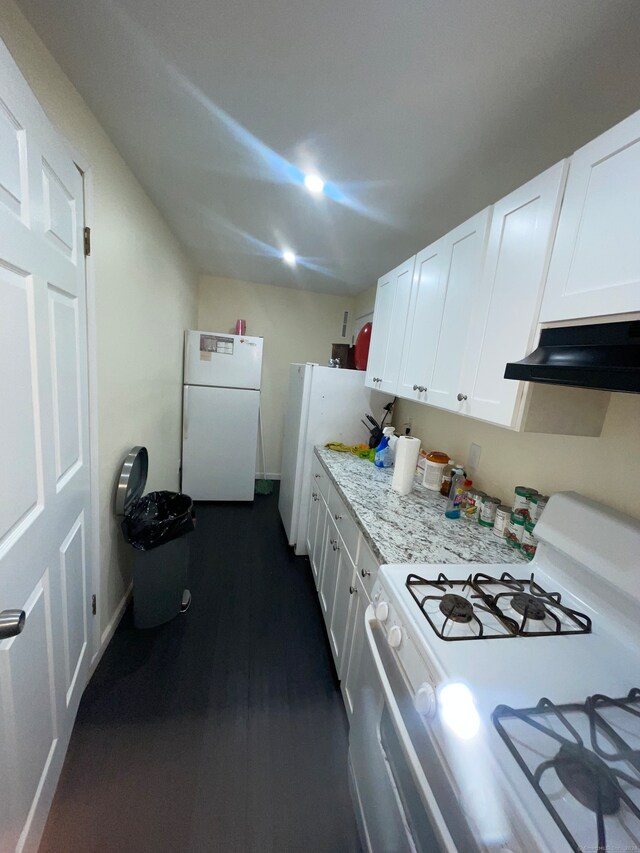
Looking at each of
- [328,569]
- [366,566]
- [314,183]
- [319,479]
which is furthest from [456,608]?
[314,183]

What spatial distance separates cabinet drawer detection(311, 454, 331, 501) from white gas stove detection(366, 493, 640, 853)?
100 centimetres

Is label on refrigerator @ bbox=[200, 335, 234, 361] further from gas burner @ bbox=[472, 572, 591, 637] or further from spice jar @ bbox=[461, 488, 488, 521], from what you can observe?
gas burner @ bbox=[472, 572, 591, 637]

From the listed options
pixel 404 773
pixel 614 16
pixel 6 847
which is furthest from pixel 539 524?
pixel 6 847

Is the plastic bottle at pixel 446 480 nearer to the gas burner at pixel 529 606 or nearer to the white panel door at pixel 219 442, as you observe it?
the gas burner at pixel 529 606

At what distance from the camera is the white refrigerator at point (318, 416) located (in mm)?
2389

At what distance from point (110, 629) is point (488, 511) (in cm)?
200

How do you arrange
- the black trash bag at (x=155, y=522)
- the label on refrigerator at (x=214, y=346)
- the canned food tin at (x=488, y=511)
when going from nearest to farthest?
1. the canned food tin at (x=488, y=511)
2. the black trash bag at (x=155, y=522)
3. the label on refrigerator at (x=214, y=346)

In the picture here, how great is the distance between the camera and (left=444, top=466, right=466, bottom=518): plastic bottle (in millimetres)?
1465

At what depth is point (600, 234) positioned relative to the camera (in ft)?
2.60

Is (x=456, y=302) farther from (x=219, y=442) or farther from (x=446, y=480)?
(x=219, y=442)

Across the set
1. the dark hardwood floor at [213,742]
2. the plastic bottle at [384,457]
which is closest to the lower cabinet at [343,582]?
the dark hardwood floor at [213,742]

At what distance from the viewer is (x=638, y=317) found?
715 mm

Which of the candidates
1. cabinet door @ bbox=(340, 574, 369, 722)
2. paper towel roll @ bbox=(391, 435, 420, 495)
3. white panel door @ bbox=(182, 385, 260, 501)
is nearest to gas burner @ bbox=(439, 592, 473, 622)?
cabinet door @ bbox=(340, 574, 369, 722)

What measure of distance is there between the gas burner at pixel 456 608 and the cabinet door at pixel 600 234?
80 cm
